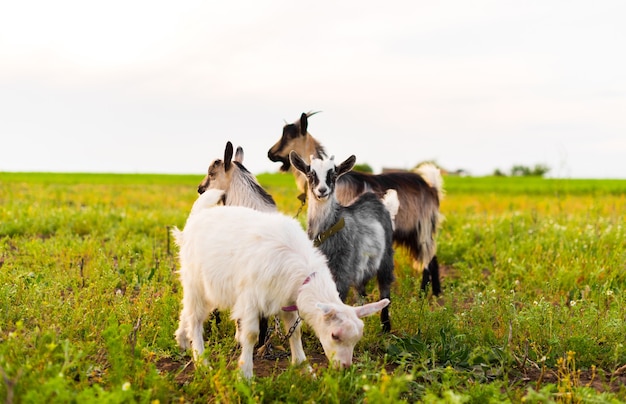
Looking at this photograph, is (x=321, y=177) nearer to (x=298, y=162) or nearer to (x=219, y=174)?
(x=298, y=162)

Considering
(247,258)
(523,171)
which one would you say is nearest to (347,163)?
(247,258)

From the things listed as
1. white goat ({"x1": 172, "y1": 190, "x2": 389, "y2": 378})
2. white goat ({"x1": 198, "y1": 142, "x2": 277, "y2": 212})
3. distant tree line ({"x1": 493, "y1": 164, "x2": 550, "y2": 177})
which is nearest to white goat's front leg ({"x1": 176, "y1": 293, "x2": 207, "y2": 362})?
white goat ({"x1": 172, "y1": 190, "x2": 389, "y2": 378})

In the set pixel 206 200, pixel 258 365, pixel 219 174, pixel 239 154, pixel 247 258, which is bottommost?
pixel 258 365

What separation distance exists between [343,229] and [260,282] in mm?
1621

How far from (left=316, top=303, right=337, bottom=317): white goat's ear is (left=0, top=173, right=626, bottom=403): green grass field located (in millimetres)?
418

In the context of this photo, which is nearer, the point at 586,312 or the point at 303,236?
the point at 303,236

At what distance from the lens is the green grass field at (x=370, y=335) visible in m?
4.02

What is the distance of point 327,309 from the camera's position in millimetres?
4121

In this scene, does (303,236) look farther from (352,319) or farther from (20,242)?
(20,242)

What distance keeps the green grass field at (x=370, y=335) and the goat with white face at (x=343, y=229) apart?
509 millimetres

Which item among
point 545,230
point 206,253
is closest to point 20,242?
point 206,253

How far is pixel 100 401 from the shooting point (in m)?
3.38

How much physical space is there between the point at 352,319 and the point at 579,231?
25.8 feet

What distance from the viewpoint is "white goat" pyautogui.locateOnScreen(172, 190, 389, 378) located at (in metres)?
4.21
